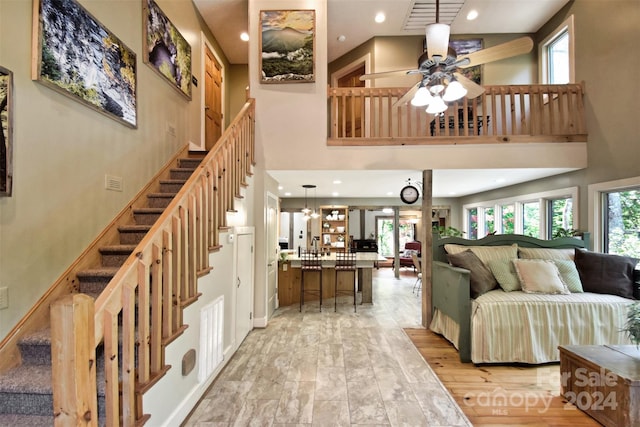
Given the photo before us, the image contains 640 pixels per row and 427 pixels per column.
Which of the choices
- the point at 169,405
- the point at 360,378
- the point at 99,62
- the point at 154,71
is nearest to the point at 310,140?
the point at 154,71

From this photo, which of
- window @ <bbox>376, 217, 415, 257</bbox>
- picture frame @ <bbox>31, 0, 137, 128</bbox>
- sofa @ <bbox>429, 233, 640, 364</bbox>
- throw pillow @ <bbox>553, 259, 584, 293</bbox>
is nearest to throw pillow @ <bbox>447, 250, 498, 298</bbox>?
sofa @ <bbox>429, 233, 640, 364</bbox>

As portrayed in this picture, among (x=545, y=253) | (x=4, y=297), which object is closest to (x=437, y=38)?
(x=545, y=253)

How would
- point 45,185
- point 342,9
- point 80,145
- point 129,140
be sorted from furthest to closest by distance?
point 342,9 → point 129,140 → point 80,145 → point 45,185

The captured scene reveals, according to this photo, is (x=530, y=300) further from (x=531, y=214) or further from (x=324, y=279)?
(x=324, y=279)

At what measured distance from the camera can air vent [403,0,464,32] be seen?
4.88 metres

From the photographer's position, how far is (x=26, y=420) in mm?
1642

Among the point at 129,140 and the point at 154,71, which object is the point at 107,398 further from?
the point at 154,71

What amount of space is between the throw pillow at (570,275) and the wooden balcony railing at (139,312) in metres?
3.96

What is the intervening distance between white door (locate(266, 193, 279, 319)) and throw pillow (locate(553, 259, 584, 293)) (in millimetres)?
3850

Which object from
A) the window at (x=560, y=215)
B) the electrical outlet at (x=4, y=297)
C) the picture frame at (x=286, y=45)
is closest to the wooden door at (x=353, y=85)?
the picture frame at (x=286, y=45)

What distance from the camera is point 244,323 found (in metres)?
3.81

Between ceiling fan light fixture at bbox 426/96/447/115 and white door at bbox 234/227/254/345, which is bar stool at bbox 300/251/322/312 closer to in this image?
white door at bbox 234/227/254/345

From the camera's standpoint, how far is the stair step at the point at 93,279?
2.39 m

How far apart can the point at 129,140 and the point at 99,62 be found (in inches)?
30.3
